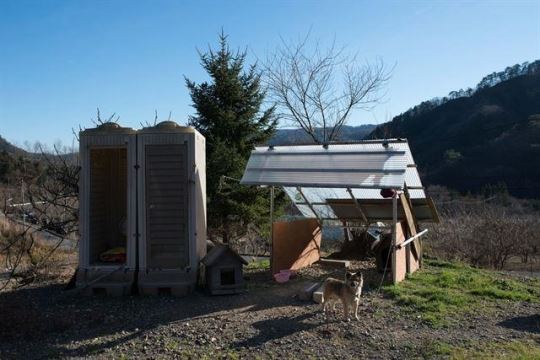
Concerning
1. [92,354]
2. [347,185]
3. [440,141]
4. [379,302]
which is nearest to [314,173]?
[347,185]

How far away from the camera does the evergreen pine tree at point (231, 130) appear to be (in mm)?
14516

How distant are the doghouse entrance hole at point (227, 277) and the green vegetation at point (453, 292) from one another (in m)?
2.58

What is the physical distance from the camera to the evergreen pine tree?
1452 centimetres

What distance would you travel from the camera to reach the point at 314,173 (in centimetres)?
909

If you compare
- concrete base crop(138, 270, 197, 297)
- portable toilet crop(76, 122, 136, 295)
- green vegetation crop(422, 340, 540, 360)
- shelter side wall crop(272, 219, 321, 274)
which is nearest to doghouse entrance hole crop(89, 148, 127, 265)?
portable toilet crop(76, 122, 136, 295)

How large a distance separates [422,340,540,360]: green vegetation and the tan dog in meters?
1.21

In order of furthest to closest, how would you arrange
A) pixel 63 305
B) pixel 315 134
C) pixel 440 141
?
pixel 440 141
pixel 315 134
pixel 63 305

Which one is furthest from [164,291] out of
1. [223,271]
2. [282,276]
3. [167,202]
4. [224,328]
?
[282,276]

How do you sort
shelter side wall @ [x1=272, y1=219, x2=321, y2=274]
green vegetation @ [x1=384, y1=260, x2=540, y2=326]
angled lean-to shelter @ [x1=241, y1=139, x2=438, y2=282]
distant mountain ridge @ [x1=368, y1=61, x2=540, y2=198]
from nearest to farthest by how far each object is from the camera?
green vegetation @ [x1=384, y1=260, x2=540, y2=326] → angled lean-to shelter @ [x1=241, y1=139, x2=438, y2=282] → shelter side wall @ [x1=272, y1=219, x2=321, y2=274] → distant mountain ridge @ [x1=368, y1=61, x2=540, y2=198]

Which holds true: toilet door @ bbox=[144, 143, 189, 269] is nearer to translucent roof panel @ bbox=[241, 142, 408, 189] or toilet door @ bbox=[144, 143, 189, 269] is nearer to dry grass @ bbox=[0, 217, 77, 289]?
translucent roof panel @ bbox=[241, 142, 408, 189]

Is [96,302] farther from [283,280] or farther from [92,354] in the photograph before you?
[283,280]

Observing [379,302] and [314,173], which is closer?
[379,302]

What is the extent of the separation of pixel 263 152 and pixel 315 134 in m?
8.88

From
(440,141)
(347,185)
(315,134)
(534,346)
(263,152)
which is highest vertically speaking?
(440,141)
